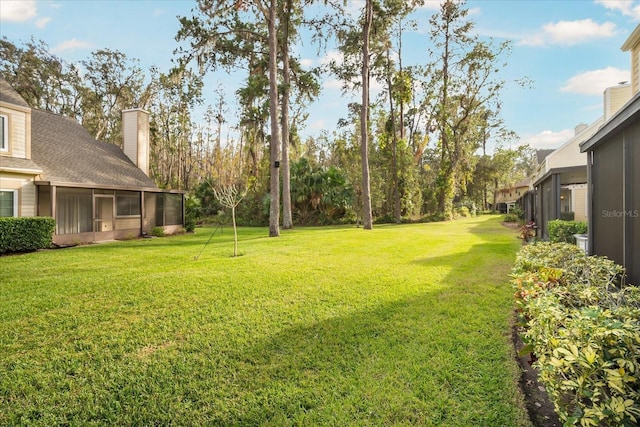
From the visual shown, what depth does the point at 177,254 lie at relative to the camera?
929cm

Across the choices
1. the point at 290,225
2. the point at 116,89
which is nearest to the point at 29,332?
the point at 290,225

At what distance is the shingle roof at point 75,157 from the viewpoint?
486 inches

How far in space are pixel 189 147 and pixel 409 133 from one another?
68.8 feet

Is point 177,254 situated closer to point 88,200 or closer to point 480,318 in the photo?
point 88,200

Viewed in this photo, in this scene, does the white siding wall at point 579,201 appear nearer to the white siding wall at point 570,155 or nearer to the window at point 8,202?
the white siding wall at point 570,155

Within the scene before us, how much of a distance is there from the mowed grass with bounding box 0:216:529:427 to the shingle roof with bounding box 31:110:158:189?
22.9 ft

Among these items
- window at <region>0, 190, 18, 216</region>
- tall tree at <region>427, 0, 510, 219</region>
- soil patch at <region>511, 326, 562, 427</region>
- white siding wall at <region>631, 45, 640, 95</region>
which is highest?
tall tree at <region>427, 0, 510, 219</region>

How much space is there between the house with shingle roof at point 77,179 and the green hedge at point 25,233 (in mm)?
817

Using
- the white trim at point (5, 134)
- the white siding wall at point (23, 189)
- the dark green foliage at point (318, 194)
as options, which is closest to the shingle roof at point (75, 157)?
the white siding wall at point (23, 189)

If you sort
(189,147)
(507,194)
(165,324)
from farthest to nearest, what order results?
(507,194) < (189,147) < (165,324)

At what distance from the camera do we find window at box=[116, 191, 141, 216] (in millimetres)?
14087

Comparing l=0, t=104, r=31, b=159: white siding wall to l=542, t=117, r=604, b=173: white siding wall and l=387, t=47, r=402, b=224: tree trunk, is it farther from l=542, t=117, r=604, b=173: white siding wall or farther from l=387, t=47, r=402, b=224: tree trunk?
l=542, t=117, r=604, b=173: white siding wall

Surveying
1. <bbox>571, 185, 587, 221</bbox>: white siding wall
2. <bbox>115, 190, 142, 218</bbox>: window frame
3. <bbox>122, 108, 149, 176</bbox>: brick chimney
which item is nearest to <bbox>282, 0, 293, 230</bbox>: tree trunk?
<bbox>115, 190, 142, 218</bbox>: window frame

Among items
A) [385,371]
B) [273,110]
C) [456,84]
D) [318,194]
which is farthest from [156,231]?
[456,84]
